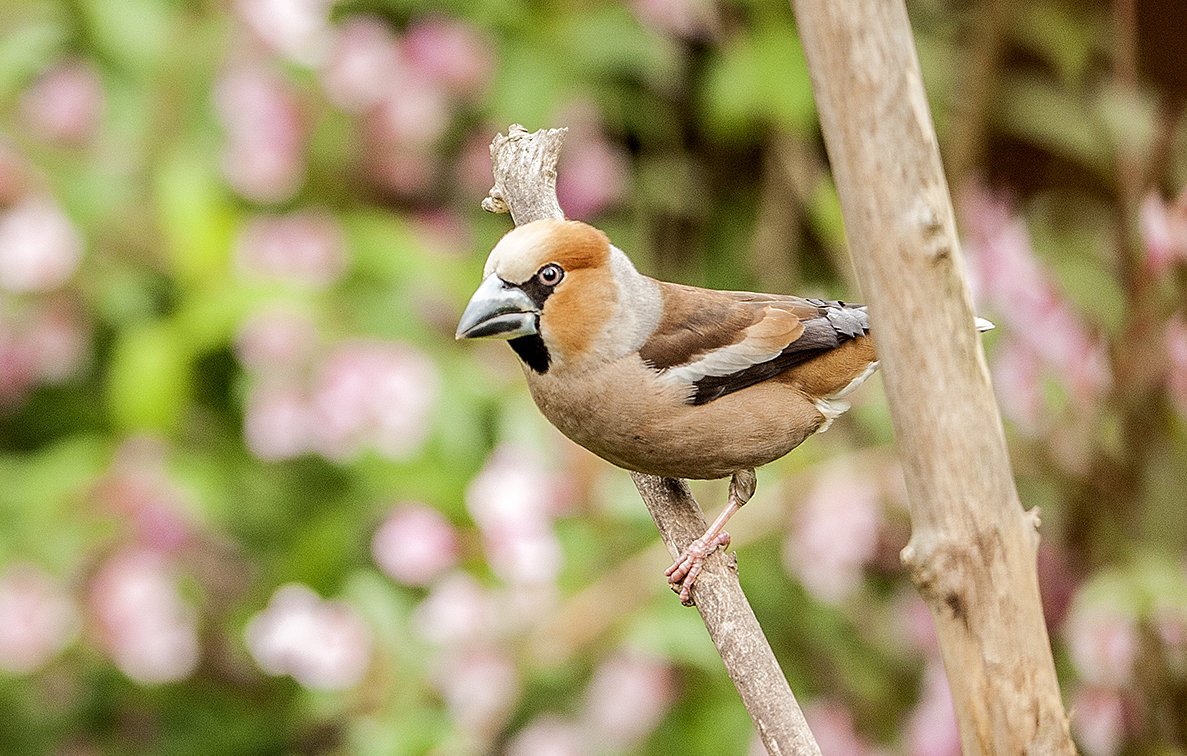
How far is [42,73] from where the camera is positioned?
327 cm

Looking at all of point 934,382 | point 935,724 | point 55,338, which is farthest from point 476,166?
point 934,382

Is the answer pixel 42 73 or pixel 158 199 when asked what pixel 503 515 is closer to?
pixel 158 199

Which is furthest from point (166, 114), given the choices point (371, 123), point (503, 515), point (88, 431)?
point (503, 515)

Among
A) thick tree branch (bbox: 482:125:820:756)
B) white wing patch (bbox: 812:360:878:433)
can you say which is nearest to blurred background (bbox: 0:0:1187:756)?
thick tree branch (bbox: 482:125:820:756)

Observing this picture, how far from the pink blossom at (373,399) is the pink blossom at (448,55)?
0.82m

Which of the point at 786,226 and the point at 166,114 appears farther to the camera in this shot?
the point at 786,226

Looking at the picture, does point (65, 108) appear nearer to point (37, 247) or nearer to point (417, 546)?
point (37, 247)

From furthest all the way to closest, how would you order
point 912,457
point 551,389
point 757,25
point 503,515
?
point 757,25, point 503,515, point 551,389, point 912,457

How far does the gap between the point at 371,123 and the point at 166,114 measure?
0.51 m

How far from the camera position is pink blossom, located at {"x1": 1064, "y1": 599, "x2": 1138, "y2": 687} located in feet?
8.36

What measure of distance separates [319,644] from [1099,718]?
5.28ft

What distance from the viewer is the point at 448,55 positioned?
3.25 m

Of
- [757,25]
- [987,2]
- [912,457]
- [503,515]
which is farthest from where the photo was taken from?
[757,25]

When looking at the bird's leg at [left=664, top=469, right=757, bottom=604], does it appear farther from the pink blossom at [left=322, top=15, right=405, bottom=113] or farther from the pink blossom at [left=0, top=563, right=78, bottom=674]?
the pink blossom at [left=322, top=15, right=405, bottom=113]
